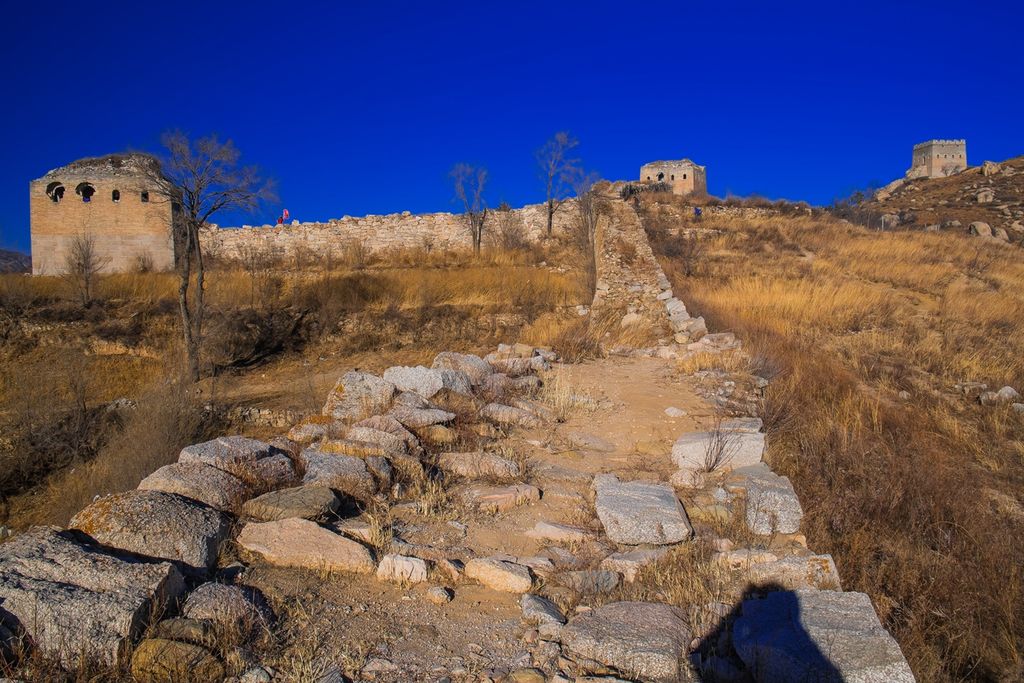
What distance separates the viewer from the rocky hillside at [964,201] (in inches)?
1139

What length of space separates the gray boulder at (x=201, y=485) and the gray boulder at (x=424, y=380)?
2310 millimetres

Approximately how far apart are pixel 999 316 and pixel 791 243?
27.3 feet

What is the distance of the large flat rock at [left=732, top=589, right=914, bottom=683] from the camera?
2127mm

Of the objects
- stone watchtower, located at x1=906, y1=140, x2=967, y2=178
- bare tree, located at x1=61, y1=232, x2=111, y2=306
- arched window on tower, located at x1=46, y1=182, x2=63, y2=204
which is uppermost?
stone watchtower, located at x1=906, y1=140, x2=967, y2=178

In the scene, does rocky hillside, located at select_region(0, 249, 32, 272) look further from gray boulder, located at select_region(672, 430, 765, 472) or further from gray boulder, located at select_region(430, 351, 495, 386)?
gray boulder, located at select_region(672, 430, 765, 472)

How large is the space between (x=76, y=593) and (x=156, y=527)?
593mm

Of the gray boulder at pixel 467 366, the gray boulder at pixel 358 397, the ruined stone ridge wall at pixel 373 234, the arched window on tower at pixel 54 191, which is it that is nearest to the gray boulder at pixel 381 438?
the gray boulder at pixel 358 397

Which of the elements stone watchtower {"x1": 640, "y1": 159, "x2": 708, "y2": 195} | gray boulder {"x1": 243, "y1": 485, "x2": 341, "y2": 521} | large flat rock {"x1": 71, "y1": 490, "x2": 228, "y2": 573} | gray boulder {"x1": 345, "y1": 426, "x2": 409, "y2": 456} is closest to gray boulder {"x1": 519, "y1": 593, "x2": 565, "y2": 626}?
gray boulder {"x1": 243, "y1": 485, "x2": 341, "y2": 521}

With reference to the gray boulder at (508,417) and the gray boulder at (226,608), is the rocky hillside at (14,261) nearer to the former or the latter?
the gray boulder at (508,417)

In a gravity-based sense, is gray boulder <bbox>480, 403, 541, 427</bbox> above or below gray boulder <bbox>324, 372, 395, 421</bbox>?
below

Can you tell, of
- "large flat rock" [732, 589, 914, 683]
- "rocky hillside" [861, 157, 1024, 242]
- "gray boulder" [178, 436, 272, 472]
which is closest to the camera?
"large flat rock" [732, 589, 914, 683]

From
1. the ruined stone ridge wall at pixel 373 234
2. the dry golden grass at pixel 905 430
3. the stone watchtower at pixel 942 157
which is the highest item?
the stone watchtower at pixel 942 157

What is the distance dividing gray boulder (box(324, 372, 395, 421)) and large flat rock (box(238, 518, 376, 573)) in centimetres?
206

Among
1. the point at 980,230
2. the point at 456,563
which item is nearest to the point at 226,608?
the point at 456,563
